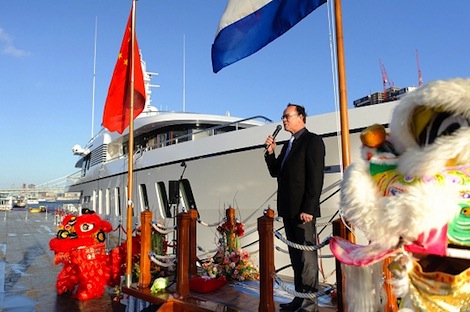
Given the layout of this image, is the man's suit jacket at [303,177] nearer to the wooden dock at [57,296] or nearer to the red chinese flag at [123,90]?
the wooden dock at [57,296]

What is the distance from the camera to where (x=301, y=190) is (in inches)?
117

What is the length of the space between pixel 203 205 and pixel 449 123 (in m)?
6.34

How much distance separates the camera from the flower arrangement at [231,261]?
4801mm

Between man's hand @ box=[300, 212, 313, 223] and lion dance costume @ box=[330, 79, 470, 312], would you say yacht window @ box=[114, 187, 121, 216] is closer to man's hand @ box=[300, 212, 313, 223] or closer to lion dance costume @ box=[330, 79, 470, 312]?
man's hand @ box=[300, 212, 313, 223]

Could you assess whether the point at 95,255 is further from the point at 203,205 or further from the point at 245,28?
the point at 245,28

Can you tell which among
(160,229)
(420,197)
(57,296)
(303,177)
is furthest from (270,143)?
(57,296)

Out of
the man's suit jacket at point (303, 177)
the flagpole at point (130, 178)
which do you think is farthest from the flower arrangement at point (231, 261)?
the man's suit jacket at point (303, 177)

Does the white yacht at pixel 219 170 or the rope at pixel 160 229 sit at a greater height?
the white yacht at pixel 219 170

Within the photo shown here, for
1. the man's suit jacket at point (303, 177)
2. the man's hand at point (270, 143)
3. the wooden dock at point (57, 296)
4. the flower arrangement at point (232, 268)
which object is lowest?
the wooden dock at point (57, 296)

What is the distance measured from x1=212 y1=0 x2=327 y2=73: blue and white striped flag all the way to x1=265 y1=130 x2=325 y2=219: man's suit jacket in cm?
98

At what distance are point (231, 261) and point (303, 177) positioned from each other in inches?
92.9

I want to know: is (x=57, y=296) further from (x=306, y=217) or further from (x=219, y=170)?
(x=306, y=217)

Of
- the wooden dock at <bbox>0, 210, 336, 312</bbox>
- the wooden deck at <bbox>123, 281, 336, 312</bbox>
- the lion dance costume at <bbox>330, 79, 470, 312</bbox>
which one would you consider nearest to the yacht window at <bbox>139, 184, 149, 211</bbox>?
the wooden dock at <bbox>0, 210, 336, 312</bbox>

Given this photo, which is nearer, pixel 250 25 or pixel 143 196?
pixel 250 25
